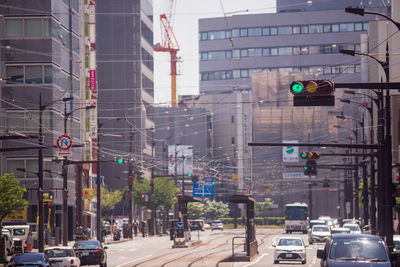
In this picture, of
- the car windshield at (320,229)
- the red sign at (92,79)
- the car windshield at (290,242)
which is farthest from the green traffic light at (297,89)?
the red sign at (92,79)

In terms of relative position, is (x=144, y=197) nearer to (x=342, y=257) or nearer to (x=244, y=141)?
(x=244, y=141)

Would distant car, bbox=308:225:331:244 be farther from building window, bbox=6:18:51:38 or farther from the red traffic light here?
the red traffic light

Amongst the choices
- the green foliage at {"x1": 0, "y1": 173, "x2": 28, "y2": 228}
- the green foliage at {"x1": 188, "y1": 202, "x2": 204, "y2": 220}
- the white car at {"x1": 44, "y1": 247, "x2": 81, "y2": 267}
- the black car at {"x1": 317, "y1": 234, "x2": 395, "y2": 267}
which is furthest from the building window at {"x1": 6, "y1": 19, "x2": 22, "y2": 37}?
the green foliage at {"x1": 188, "y1": 202, "x2": 204, "y2": 220}

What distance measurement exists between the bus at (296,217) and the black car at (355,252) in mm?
81348

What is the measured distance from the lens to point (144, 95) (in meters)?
146

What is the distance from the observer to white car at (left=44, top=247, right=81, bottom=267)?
120ft

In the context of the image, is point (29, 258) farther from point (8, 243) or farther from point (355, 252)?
point (8, 243)

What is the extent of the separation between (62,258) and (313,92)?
58.6ft

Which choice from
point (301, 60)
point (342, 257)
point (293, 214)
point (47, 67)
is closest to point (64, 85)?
point (47, 67)

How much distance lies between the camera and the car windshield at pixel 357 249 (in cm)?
2456

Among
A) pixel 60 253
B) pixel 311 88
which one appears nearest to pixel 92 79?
pixel 60 253

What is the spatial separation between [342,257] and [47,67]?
62.8 m

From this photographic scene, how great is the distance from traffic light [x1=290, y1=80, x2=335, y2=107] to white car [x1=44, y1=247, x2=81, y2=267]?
1652 cm

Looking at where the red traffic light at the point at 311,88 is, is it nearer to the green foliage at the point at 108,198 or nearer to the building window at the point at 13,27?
the building window at the point at 13,27
